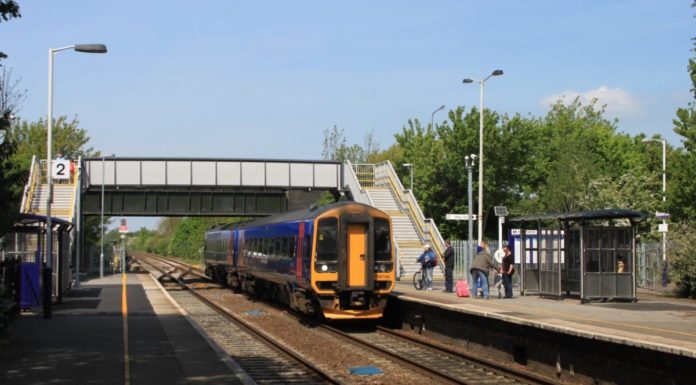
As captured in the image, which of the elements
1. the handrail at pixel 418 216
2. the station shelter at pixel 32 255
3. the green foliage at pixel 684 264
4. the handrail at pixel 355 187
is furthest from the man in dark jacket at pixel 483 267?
the handrail at pixel 355 187

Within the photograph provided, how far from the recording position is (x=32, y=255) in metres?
22.7

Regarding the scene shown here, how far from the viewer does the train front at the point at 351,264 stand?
19703 millimetres

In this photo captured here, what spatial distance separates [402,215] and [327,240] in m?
26.7

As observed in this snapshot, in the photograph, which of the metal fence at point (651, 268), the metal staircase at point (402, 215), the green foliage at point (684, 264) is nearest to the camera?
the green foliage at point (684, 264)

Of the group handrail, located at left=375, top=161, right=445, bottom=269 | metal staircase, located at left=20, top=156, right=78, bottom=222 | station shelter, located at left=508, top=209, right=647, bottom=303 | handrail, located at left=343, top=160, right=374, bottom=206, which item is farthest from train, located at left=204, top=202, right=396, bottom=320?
metal staircase, located at left=20, top=156, right=78, bottom=222

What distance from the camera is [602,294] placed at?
2098 centimetres

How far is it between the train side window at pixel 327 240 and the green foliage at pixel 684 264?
10742 mm

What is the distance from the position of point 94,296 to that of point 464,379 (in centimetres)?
1832

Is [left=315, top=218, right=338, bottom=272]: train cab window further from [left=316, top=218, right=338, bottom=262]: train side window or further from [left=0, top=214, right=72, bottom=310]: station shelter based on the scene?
[left=0, top=214, right=72, bottom=310]: station shelter

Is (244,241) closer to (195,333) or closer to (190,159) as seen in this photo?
(195,333)

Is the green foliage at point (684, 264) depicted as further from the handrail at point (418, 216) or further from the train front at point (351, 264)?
the handrail at point (418, 216)

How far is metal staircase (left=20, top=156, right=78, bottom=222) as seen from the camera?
1765 inches

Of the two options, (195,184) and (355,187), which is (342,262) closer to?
(355,187)

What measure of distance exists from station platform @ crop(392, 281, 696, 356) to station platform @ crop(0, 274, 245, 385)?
491cm
